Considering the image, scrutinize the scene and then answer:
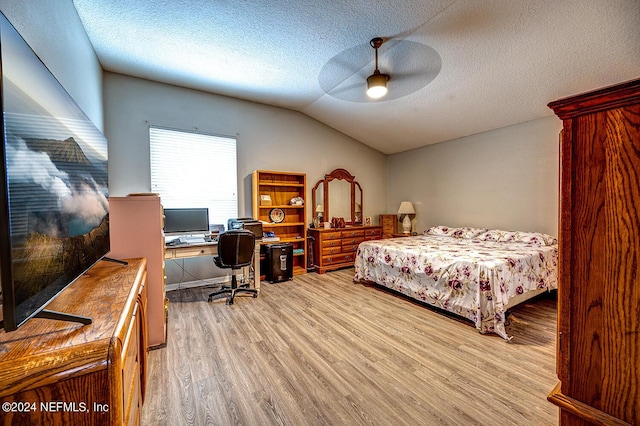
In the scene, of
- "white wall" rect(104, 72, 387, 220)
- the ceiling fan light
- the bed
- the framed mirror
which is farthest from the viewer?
the framed mirror

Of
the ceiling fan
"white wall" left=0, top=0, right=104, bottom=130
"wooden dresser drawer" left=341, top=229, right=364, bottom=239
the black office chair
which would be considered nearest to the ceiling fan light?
the ceiling fan

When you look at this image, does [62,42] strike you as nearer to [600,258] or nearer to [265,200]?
[265,200]

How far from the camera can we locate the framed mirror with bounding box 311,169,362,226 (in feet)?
17.7

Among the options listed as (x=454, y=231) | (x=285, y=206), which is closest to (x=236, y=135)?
(x=285, y=206)

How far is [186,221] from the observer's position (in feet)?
12.1

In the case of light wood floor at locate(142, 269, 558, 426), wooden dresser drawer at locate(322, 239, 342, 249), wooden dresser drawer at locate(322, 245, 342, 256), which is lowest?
light wood floor at locate(142, 269, 558, 426)

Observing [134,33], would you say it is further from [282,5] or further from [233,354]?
[233,354]

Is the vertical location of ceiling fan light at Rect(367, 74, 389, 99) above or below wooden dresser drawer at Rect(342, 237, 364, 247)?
above

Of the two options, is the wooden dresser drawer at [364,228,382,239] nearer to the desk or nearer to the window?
the window

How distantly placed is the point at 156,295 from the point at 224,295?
1452mm

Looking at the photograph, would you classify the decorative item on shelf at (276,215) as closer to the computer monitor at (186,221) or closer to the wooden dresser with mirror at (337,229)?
the wooden dresser with mirror at (337,229)

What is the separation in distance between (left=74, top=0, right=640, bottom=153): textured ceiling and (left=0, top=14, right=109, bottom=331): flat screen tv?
192cm

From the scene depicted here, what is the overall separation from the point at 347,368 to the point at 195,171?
3528mm

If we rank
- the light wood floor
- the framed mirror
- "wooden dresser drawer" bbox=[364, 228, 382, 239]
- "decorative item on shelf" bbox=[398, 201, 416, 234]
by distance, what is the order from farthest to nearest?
"decorative item on shelf" bbox=[398, 201, 416, 234] < "wooden dresser drawer" bbox=[364, 228, 382, 239] < the framed mirror < the light wood floor
